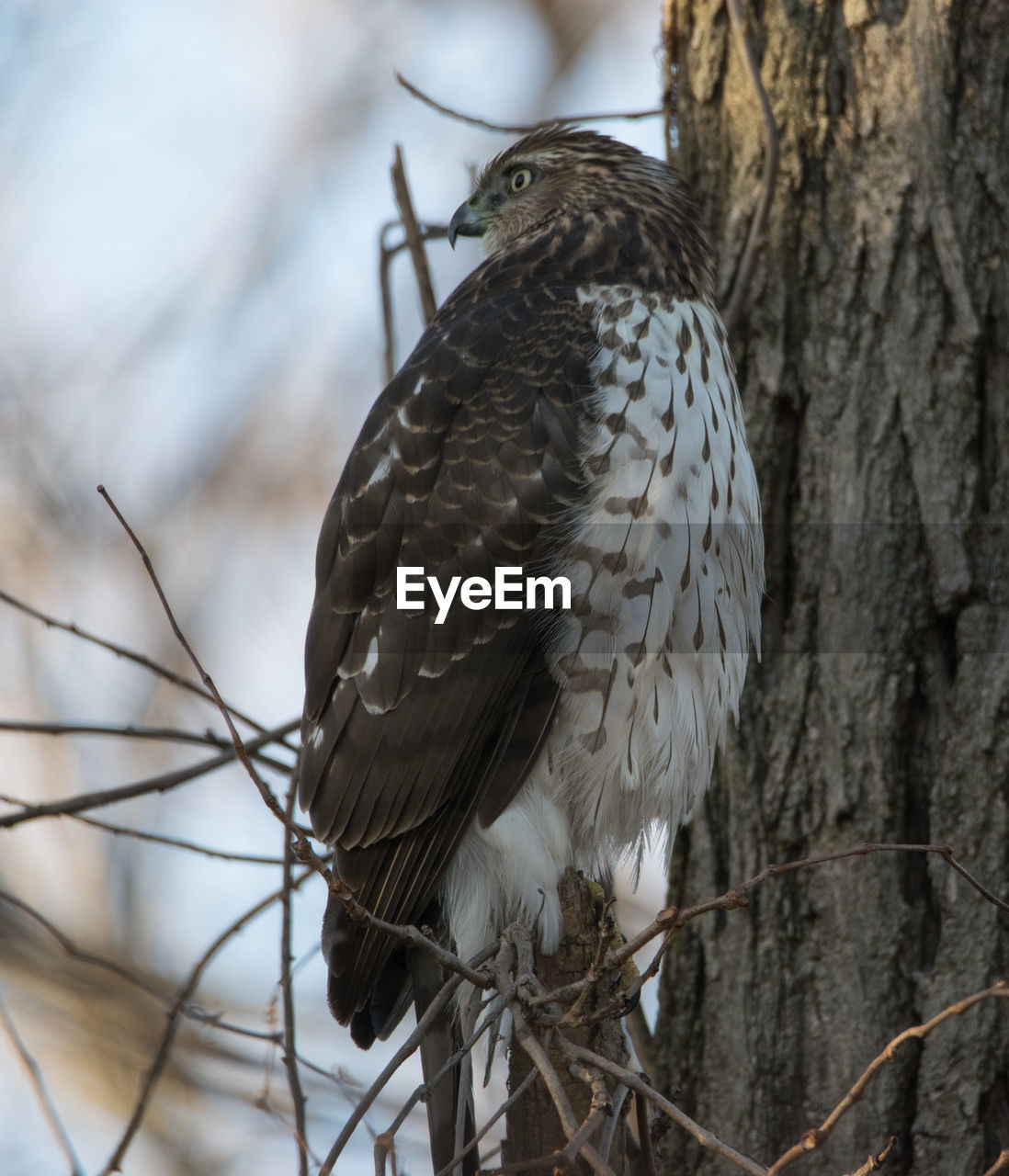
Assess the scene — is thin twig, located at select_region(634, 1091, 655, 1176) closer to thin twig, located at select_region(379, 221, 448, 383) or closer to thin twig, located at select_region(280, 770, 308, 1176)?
thin twig, located at select_region(280, 770, 308, 1176)

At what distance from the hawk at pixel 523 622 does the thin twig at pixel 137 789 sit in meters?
0.47

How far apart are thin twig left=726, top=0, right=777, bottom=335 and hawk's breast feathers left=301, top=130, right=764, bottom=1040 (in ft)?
1.14

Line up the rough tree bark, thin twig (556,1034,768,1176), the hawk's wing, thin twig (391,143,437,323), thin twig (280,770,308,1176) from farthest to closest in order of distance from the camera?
thin twig (391,143,437,323), the rough tree bark, the hawk's wing, thin twig (280,770,308,1176), thin twig (556,1034,768,1176)

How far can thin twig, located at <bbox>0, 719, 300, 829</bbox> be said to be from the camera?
3.22m

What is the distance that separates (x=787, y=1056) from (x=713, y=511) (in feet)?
4.08

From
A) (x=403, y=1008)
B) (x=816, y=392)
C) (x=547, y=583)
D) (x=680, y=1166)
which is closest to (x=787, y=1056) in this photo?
(x=680, y=1166)

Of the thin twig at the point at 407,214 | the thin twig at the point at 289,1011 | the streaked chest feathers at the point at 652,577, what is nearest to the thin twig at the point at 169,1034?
the thin twig at the point at 289,1011

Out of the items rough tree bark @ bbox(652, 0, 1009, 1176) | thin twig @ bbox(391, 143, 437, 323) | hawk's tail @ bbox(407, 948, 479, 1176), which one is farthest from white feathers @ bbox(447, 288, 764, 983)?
thin twig @ bbox(391, 143, 437, 323)

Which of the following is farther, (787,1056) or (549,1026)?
(787,1056)

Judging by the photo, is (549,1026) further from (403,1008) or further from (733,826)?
(733,826)

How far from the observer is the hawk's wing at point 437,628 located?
2.77 meters

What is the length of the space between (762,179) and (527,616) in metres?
1.43

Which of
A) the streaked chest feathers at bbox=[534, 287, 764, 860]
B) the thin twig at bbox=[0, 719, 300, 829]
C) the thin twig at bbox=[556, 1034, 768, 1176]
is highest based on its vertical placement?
the streaked chest feathers at bbox=[534, 287, 764, 860]

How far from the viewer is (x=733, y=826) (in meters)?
3.25
